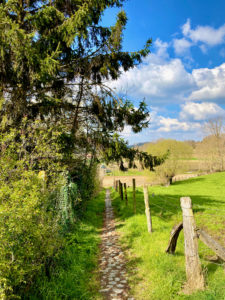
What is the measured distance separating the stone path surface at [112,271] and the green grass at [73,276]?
172 mm

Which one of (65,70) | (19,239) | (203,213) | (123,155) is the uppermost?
(65,70)

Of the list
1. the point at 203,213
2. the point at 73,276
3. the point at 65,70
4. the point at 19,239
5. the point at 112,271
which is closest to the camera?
the point at 19,239

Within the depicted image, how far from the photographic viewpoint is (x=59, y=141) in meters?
7.72

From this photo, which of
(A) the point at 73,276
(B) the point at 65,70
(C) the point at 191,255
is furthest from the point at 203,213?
(B) the point at 65,70

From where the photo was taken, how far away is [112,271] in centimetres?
487

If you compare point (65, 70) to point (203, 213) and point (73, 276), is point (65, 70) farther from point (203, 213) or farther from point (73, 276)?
point (203, 213)

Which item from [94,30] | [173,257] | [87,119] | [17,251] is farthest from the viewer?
[87,119]

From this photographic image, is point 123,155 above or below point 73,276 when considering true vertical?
above

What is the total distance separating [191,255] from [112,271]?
Result: 201 cm

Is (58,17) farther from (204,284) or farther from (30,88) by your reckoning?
(204,284)

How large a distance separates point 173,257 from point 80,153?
6.44 metres

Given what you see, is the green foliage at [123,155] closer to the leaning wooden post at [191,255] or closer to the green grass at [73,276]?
the green grass at [73,276]

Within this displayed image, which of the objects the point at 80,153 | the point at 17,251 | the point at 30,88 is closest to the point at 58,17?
the point at 30,88

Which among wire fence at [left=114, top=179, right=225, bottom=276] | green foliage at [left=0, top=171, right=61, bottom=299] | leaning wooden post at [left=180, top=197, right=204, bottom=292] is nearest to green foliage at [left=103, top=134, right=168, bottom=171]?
wire fence at [left=114, top=179, right=225, bottom=276]
